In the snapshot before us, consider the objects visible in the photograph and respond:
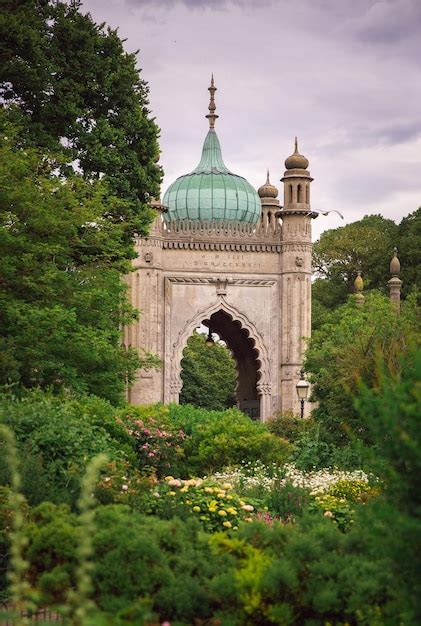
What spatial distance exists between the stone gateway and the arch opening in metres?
0.91

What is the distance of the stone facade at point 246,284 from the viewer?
41.9 meters

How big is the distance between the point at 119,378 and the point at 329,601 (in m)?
15.7

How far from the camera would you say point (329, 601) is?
7570 mm

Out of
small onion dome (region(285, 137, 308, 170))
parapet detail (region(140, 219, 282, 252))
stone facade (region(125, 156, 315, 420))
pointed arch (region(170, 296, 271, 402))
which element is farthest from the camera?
small onion dome (region(285, 137, 308, 170))

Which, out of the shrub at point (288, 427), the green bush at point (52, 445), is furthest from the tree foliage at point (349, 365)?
the green bush at point (52, 445)

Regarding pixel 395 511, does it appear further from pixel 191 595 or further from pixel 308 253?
pixel 308 253

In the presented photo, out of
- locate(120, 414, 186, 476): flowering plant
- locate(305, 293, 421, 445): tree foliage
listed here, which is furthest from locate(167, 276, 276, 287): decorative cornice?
locate(120, 414, 186, 476): flowering plant

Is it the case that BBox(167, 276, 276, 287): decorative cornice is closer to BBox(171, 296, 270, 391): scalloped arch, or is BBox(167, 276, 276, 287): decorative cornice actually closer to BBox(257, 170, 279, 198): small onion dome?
BBox(171, 296, 270, 391): scalloped arch

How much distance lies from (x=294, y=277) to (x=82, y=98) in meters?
18.3

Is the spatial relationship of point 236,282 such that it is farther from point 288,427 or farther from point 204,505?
point 204,505

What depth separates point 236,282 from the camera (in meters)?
42.8

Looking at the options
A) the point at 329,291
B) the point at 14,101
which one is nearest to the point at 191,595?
the point at 14,101

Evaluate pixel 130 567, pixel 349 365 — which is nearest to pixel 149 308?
pixel 349 365

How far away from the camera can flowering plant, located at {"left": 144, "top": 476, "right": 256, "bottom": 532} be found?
11750 millimetres
